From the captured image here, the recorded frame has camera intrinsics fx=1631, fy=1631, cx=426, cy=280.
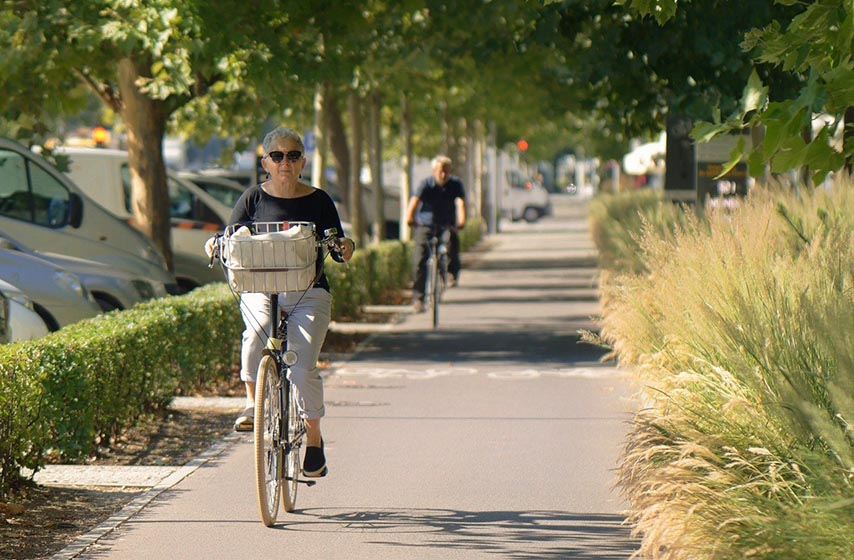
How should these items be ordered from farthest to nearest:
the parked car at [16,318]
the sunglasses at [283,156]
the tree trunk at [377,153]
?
1. the tree trunk at [377,153]
2. the parked car at [16,318]
3. the sunglasses at [283,156]

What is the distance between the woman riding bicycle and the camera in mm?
7637

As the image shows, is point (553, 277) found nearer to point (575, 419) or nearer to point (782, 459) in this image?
point (575, 419)

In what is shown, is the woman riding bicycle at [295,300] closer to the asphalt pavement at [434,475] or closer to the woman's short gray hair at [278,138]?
the woman's short gray hair at [278,138]

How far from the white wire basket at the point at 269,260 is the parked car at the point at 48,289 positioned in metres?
5.26

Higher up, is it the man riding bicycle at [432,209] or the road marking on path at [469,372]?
the man riding bicycle at [432,209]

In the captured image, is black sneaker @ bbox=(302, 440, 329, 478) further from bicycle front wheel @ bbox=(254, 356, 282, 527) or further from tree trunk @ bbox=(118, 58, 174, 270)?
tree trunk @ bbox=(118, 58, 174, 270)

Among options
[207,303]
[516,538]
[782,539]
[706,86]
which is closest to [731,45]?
[706,86]

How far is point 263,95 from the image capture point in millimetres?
13969

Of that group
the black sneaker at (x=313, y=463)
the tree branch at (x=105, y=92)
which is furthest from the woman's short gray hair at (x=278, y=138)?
the tree branch at (x=105, y=92)

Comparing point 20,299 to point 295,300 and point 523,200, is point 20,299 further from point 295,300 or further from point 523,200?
point 523,200

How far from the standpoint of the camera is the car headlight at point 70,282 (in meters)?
12.4

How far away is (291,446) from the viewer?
7656 mm

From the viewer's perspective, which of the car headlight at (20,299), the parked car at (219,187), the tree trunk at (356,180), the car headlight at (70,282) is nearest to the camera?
the car headlight at (20,299)

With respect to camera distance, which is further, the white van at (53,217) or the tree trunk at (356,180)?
the tree trunk at (356,180)
